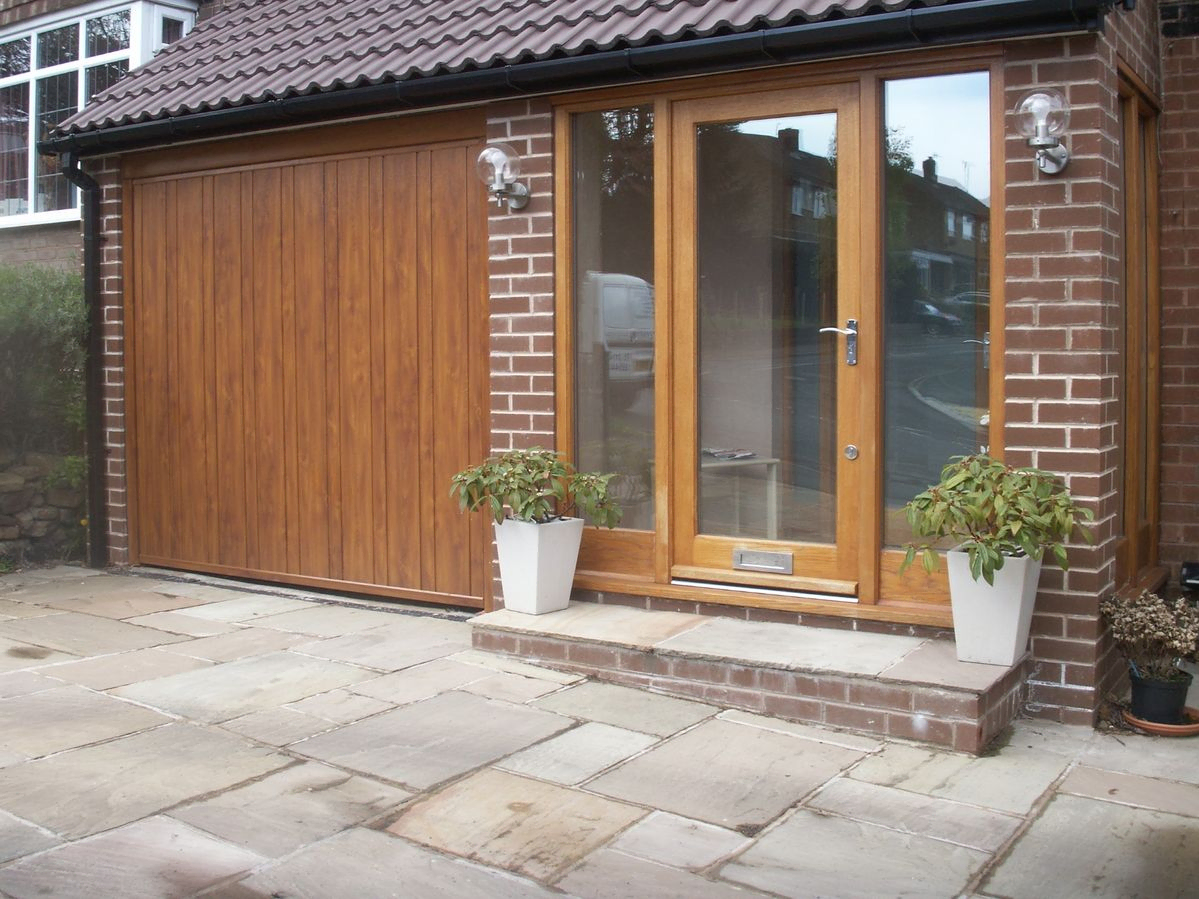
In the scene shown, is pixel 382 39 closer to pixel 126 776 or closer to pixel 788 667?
pixel 788 667

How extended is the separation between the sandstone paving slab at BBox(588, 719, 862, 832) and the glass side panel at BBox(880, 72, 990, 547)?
117 centimetres

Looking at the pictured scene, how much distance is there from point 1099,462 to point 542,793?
8.26 feet

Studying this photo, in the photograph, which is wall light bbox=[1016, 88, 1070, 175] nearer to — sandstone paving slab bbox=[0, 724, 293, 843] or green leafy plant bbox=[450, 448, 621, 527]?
green leafy plant bbox=[450, 448, 621, 527]

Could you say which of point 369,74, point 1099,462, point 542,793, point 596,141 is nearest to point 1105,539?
point 1099,462

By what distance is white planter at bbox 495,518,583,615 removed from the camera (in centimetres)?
595

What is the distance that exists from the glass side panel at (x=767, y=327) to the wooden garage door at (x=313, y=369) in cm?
140

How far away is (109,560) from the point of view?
28.0 ft

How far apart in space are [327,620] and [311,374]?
1.50 m

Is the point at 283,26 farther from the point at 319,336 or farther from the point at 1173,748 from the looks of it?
the point at 1173,748

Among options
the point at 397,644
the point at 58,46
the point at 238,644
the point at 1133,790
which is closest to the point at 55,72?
the point at 58,46

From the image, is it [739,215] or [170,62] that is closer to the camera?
[739,215]

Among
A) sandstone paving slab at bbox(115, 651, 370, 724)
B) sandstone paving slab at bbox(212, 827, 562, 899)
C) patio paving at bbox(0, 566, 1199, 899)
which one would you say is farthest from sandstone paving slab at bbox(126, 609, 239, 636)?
sandstone paving slab at bbox(212, 827, 562, 899)

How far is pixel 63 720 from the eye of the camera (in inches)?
196

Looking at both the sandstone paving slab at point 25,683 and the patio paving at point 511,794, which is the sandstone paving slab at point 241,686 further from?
the sandstone paving slab at point 25,683
